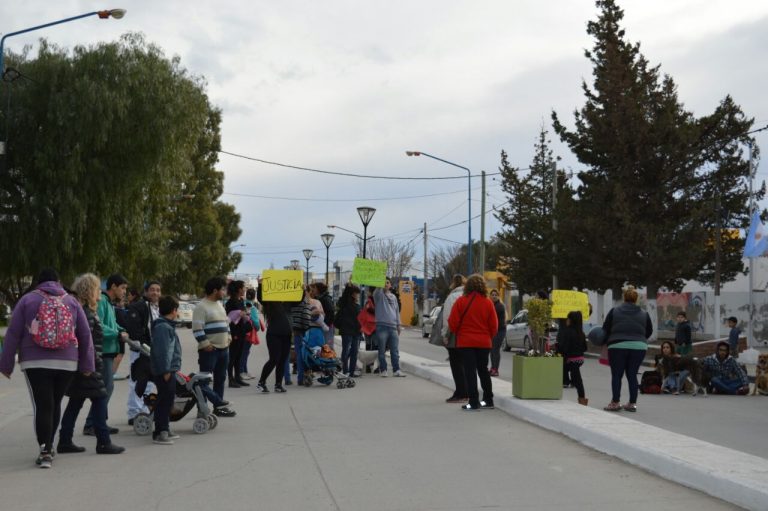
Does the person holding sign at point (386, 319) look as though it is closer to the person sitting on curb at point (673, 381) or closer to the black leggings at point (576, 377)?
the black leggings at point (576, 377)

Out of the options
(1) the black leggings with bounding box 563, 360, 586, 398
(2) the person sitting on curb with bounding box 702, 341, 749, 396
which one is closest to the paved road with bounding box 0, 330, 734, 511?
(1) the black leggings with bounding box 563, 360, 586, 398

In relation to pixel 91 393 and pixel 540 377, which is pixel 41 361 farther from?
pixel 540 377

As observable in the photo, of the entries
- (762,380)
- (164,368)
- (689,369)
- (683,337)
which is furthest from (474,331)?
(683,337)

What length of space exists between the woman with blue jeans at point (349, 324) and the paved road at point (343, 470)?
18.6ft

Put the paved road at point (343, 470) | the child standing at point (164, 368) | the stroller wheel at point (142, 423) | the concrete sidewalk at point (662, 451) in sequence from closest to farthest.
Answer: the paved road at point (343, 470), the concrete sidewalk at point (662, 451), the child standing at point (164, 368), the stroller wheel at point (142, 423)

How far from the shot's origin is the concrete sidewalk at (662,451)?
6.90 metres

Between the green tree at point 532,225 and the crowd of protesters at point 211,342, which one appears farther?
the green tree at point 532,225

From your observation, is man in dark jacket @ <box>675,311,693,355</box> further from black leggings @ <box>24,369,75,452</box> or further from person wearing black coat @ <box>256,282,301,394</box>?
black leggings @ <box>24,369,75,452</box>

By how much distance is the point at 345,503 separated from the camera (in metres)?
6.67

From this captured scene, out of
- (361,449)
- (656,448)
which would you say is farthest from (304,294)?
(656,448)

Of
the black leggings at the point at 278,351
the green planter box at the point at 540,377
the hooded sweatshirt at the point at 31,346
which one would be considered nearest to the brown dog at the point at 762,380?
the green planter box at the point at 540,377

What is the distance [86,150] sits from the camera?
91.8 ft

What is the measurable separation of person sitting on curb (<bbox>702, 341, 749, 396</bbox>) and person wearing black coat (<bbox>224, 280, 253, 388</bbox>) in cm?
857

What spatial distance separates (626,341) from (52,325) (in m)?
7.67
